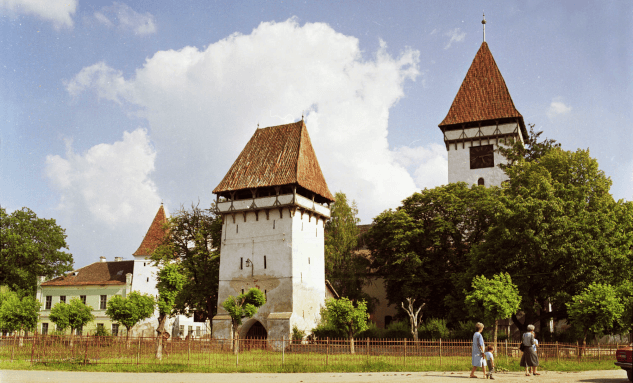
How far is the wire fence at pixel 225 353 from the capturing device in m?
20.1

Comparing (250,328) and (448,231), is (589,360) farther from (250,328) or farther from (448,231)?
(250,328)

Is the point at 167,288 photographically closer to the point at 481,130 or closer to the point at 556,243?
the point at 556,243

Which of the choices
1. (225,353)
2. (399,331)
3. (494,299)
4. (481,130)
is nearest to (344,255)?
(399,331)

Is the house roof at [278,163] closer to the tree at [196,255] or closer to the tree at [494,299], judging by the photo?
the tree at [196,255]

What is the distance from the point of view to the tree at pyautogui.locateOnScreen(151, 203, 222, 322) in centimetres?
4016

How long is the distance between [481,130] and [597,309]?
28798 millimetres

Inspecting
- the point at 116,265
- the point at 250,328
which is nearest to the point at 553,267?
the point at 250,328

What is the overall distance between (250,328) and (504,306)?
59.6ft

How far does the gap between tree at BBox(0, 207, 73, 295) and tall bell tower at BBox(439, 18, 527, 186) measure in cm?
3593

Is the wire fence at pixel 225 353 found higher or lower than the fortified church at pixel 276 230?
lower

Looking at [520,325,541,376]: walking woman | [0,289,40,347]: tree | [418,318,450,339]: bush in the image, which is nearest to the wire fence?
[520,325,541,376]: walking woman

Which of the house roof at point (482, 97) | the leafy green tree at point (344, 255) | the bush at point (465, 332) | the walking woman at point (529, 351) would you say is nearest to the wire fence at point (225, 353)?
the walking woman at point (529, 351)

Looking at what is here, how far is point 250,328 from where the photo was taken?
37688 mm

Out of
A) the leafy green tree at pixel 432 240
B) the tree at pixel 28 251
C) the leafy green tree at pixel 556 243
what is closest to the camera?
the leafy green tree at pixel 556 243
